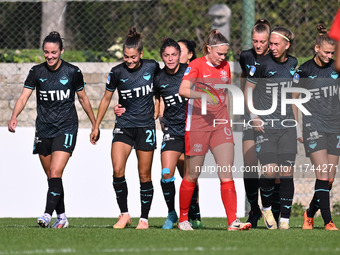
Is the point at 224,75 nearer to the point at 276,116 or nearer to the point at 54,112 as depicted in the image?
the point at 276,116

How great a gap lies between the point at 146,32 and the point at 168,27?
1.42 ft

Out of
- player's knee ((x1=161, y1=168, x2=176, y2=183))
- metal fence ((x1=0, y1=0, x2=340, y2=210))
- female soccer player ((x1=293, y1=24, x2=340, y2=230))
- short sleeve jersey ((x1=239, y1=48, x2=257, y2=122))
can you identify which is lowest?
player's knee ((x1=161, y1=168, x2=176, y2=183))

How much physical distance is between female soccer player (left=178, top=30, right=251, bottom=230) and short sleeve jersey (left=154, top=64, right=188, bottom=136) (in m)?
0.53

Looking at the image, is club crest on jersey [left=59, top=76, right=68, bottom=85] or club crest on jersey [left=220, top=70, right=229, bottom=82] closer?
club crest on jersey [left=220, top=70, right=229, bottom=82]

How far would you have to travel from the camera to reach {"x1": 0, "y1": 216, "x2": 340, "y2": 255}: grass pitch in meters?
6.58

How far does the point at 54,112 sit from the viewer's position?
9.23m

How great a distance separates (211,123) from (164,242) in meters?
1.66

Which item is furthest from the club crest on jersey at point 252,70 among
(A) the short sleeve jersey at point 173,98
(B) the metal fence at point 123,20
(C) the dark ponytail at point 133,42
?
(B) the metal fence at point 123,20

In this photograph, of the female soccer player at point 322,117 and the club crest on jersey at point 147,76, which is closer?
the female soccer player at point 322,117

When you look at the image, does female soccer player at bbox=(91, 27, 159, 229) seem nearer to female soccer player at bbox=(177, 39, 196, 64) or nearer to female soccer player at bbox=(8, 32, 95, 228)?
female soccer player at bbox=(8, 32, 95, 228)

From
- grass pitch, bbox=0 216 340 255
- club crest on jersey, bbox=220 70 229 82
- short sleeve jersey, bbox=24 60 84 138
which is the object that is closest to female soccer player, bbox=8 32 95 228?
short sleeve jersey, bbox=24 60 84 138

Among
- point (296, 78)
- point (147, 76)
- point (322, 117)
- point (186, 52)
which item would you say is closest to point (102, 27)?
point (186, 52)

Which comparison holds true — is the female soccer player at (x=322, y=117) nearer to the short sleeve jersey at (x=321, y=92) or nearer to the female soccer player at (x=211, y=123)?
the short sleeve jersey at (x=321, y=92)

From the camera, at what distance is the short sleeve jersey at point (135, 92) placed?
905 centimetres
